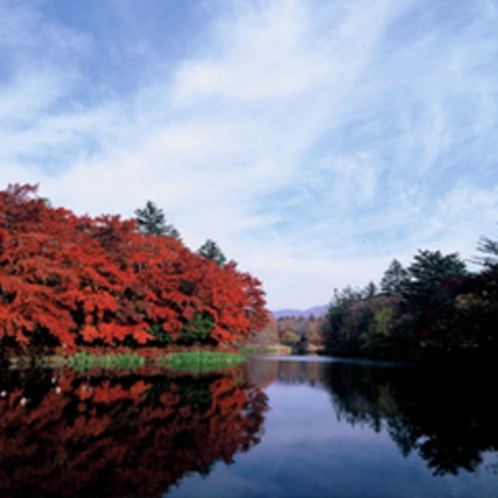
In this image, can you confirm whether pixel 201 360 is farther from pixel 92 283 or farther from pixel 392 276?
pixel 392 276

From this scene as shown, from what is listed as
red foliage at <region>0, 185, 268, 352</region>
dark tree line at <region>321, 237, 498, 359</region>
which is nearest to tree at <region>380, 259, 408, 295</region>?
dark tree line at <region>321, 237, 498, 359</region>

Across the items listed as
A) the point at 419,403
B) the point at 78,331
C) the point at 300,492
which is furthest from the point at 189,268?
the point at 300,492

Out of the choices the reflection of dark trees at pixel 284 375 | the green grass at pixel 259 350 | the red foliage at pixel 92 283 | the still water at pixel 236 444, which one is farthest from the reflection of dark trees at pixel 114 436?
the green grass at pixel 259 350

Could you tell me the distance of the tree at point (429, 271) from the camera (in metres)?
33.1

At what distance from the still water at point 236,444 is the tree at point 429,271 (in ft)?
77.6

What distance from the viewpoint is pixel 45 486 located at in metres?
4.16

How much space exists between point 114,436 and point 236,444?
5.94 feet

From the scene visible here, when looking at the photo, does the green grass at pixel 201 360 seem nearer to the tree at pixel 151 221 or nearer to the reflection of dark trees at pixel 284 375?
the reflection of dark trees at pixel 284 375

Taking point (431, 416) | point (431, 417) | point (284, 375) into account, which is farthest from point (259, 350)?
point (431, 417)

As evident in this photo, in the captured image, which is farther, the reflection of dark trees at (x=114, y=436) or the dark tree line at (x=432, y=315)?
the dark tree line at (x=432, y=315)

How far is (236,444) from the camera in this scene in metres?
6.04

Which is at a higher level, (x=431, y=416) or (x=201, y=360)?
(x=201, y=360)

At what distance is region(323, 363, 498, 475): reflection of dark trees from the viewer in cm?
594

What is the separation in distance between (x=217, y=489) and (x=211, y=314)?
2198 cm
